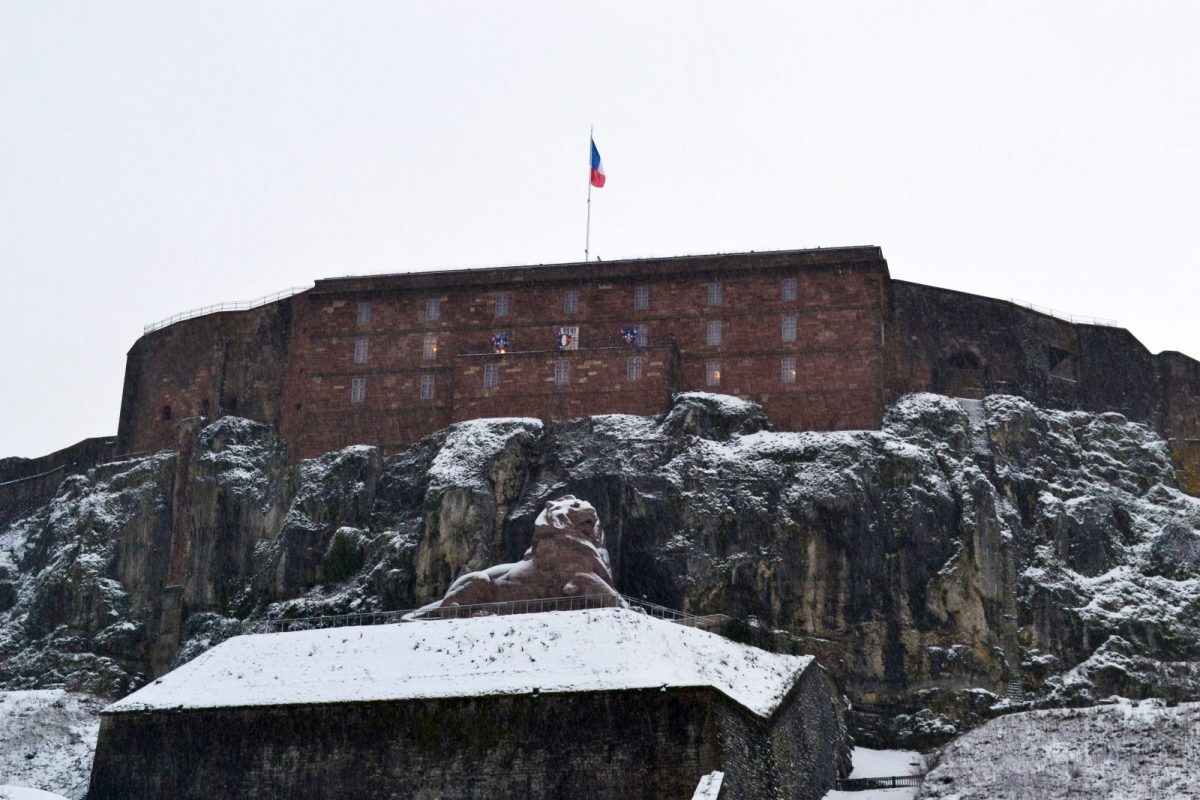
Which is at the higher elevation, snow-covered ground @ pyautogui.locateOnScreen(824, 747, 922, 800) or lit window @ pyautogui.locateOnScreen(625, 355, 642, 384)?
lit window @ pyautogui.locateOnScreen(625, 355, 642, 384)

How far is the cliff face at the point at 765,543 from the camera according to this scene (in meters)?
80.1

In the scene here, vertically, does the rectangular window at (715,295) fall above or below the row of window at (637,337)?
above

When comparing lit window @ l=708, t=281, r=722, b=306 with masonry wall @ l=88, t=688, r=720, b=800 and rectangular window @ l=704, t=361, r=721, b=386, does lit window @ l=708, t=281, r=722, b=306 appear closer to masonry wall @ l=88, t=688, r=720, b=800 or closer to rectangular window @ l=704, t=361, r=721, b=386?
rectangular window @ l=704, t=361, r=721, b=386

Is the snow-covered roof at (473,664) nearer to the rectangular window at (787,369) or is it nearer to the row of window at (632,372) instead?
the rectangular window at (787,369)

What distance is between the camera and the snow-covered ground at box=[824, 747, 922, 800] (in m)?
70.6

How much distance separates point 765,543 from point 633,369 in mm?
11938

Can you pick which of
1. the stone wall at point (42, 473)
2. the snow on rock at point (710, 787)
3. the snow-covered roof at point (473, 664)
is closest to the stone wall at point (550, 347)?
the stone wall at point (42, 473)

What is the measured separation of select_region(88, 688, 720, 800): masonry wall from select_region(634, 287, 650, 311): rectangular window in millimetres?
31459

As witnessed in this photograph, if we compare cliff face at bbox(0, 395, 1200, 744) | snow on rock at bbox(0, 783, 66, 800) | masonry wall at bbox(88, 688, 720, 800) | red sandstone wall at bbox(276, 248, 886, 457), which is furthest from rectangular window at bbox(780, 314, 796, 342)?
snow on rock at bbox(0, 783, 66, 800)

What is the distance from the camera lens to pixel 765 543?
3258 inches

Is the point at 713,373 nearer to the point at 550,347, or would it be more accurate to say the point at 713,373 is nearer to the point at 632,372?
the point at 632,372

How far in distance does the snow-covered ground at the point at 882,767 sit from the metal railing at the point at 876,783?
41cm

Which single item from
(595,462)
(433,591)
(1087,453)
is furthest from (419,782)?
(1087,453)

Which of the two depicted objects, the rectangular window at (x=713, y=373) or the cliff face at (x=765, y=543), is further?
the rectangular window at (x=713, y=373)
